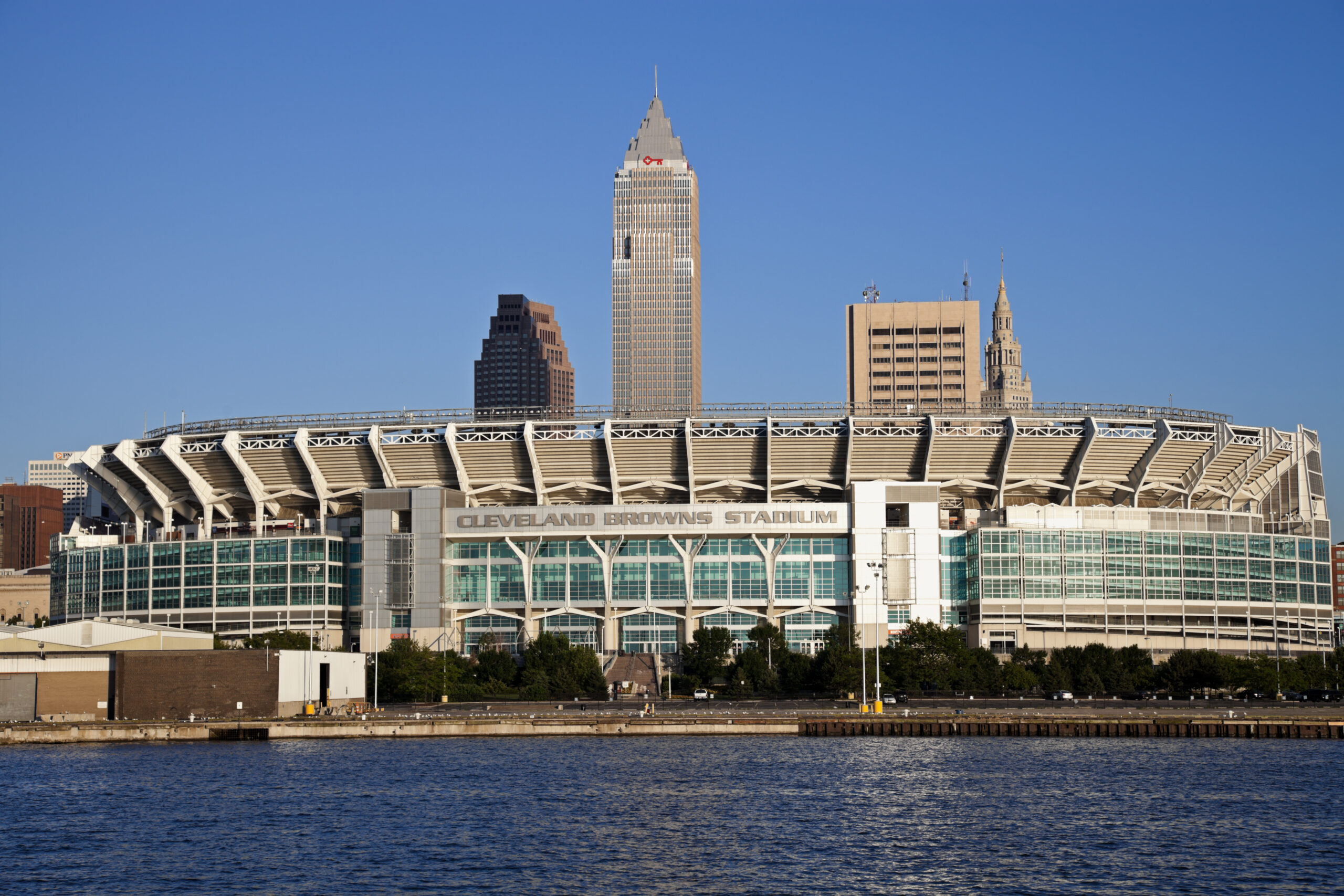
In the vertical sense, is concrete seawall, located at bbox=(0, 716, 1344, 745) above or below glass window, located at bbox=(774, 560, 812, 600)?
below

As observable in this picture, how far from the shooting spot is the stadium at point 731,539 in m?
161

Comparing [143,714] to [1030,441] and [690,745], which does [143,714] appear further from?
[1030,441]

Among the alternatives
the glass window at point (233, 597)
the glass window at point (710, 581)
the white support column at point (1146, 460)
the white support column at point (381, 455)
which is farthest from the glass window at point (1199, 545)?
the glass window at point (233, 597)

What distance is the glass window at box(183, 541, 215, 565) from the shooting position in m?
166

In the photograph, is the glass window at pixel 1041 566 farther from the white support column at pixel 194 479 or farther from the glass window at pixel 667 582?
the white support column at pixel 194 479

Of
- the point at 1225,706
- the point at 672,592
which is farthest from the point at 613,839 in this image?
the point at 672,592

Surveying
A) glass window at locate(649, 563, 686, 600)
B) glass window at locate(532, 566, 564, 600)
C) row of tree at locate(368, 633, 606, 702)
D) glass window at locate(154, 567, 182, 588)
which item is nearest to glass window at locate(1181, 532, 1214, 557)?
glass window at locate(649, 563, 686, 600)

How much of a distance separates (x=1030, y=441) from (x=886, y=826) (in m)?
99.2

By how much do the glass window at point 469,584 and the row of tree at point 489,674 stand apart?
1263 cm

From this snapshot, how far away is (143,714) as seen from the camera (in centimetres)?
11750

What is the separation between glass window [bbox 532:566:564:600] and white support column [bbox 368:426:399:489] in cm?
1787

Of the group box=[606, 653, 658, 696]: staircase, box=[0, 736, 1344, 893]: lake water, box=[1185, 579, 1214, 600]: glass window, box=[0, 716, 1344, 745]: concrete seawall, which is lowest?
box=[0, 736, 1344, 893]: lake water

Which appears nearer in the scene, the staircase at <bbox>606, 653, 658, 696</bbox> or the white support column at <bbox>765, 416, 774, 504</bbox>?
the staircase at <bbox>606, 653, 658, 696</bbox>

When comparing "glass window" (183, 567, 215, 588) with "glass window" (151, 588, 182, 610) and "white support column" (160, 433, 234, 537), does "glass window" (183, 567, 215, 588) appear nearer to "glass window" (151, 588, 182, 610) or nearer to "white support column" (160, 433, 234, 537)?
"glass window" (151, 588, 182, 610)
